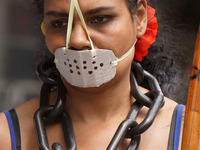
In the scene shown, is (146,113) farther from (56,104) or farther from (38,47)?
(38,47)

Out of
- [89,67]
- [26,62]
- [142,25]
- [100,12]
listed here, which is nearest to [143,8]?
[142,25]

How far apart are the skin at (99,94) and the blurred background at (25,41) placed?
14.1 inches

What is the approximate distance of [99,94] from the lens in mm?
1919

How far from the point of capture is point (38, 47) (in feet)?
7.68

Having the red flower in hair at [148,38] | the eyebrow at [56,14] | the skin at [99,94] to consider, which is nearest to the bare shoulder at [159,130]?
the skin at [99,94]

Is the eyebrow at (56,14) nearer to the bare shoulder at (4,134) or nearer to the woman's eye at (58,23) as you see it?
the woman's eye at (58,23)

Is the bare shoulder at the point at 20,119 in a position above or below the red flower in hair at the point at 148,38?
below

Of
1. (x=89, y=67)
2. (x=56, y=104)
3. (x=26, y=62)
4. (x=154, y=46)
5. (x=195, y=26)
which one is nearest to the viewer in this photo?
(x=89, y=67)

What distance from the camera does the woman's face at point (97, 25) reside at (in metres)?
1.77

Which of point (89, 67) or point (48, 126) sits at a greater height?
point (89, 67)

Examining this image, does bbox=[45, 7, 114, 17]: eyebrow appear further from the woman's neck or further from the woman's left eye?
the woman's neck

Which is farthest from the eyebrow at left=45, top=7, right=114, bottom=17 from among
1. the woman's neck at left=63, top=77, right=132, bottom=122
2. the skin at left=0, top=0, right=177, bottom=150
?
the woman's neck at left=63, top=77, right=132, bottom=122

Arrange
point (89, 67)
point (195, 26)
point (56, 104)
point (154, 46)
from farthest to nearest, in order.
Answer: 1. point (195, 26)
2. point (154, 46)
3. point (56, 104)
4. point (89, 67)

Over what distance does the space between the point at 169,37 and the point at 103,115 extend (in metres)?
0.54
